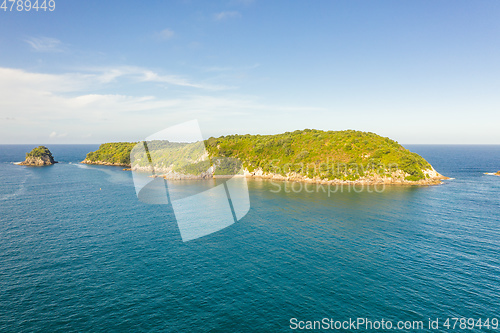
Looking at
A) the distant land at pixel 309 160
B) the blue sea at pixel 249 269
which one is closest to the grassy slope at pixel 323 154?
the distant land at pixel 309 160

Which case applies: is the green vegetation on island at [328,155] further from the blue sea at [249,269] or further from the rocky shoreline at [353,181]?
the blue sea at [249,269]

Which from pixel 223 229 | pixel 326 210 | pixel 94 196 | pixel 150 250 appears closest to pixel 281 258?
pixel 223 229

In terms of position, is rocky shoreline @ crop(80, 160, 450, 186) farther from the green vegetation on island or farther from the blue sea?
the blue sea

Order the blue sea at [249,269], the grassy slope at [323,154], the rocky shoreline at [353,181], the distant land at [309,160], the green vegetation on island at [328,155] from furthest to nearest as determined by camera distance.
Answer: the grassy slope at [323,154], the green vegetation on island at [328,155], the distant land at [309,160], the rocky shoreline at [353,181], the blue sea at [249,269]

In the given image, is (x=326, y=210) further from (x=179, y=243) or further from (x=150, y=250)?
(x=150, y=250)

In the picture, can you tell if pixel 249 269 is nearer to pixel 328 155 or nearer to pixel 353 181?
pixel 353 181

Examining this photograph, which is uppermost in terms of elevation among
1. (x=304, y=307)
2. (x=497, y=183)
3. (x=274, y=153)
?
(x=274, y=153)
